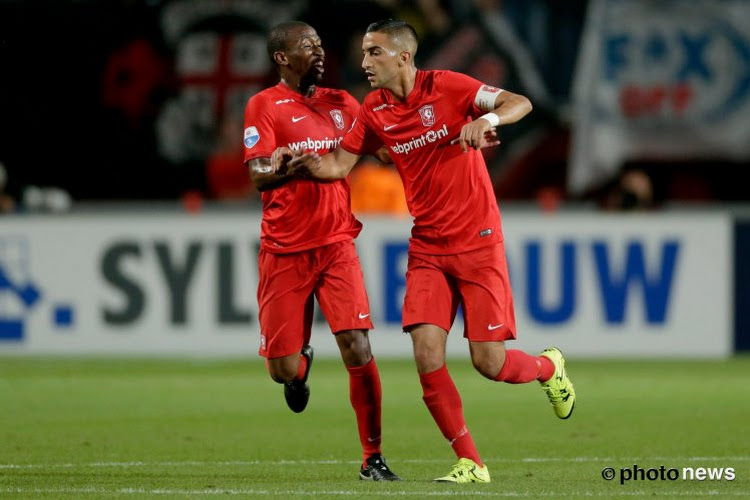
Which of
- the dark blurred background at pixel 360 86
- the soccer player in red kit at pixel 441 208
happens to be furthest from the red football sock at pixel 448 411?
the dark blurred background at pixel 360 86

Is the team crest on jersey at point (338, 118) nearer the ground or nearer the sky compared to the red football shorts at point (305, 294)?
nearer the sky

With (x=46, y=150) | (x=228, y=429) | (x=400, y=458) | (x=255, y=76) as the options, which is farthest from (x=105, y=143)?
(x=400, y=458)

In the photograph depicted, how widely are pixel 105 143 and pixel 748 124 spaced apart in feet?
22.3

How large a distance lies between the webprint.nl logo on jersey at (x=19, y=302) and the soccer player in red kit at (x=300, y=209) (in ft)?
20.3

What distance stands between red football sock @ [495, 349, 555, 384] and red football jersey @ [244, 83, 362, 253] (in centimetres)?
110

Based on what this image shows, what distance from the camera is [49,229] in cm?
1434

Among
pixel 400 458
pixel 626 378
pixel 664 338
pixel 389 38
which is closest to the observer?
pixel 389 38

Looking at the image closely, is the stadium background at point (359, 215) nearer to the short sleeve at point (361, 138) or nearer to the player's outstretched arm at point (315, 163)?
the player's outstretched arm at point (315, 163)

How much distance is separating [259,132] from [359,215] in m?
6.41

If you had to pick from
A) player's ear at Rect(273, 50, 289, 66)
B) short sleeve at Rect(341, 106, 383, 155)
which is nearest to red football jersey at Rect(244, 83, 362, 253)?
player's ear at Rect(273, 50, 289, 66)

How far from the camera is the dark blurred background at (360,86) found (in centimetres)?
1638

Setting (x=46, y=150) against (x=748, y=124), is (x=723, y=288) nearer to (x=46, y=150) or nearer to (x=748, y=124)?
(x=748, y=124)

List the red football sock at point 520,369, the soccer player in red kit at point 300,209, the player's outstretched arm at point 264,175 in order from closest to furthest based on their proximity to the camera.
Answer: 1. the red football sock at point 520,369
2. the player's outstretched arm at point 264,175
3. the soccer player in red kit at point 300,209

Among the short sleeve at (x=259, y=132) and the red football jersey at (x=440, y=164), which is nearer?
the red football jersey at (x=440, y=164)
